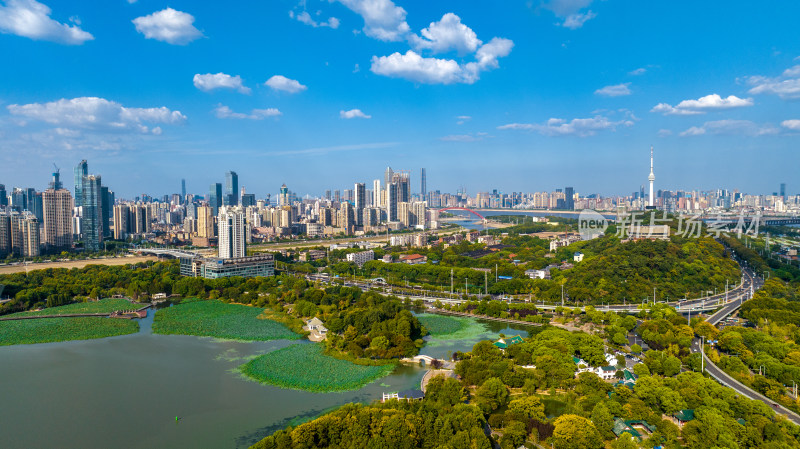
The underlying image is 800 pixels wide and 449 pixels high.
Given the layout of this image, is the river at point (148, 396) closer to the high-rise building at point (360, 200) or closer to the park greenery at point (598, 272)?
the park greenery at point (598, 272)

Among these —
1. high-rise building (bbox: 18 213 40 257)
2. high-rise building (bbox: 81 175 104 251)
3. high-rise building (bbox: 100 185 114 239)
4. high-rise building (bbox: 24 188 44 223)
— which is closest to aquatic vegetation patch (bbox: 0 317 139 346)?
high-rise building (bbox: 18 213 40 257)

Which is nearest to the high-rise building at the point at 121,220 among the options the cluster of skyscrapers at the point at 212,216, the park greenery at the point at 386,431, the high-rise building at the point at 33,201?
the cluster of skyscrapers at the point at 212,216

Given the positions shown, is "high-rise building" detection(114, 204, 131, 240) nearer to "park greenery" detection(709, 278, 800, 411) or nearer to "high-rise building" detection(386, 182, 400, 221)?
"high-rise building" detection(386, 182, 400, 221)

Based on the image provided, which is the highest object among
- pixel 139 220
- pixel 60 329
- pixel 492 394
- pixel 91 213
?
pixel 91 213

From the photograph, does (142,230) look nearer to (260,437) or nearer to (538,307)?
(538,307)

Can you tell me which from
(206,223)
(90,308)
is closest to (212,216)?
(206,223)

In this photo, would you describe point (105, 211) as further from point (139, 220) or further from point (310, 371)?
point (310, 371)

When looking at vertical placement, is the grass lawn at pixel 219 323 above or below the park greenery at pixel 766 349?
below

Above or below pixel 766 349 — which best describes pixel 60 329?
below
